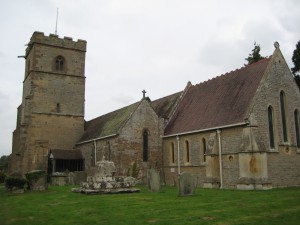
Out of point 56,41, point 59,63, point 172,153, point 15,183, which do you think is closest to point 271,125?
point 172,153

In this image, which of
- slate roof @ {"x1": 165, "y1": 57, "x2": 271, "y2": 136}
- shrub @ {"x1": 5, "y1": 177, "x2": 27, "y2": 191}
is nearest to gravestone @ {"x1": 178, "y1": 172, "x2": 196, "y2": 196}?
slate roof @ {"x1": 165, "y1": 57, "x2": 271, "y2": 136}

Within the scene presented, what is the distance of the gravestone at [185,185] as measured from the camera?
18109 mm

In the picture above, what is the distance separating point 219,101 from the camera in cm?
2783

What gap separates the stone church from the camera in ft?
77.4

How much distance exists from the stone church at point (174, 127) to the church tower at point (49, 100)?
0.37ft

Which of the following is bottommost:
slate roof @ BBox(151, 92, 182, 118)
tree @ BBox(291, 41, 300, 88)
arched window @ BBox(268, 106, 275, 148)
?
arched window @ BBox(268, 106, 275, 148)

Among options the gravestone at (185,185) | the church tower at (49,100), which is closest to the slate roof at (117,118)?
the church tower at (49,100)

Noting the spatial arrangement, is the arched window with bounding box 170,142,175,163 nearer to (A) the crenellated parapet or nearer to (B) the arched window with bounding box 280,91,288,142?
(B) the arched window with bounding box 280,91,288,142

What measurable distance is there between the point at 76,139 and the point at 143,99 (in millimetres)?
12967

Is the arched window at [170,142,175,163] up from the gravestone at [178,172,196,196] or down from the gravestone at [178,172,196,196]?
up

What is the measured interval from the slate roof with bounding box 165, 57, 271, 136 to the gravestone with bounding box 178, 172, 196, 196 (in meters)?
6.98

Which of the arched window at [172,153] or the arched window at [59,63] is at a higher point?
the arched window at [59,63]

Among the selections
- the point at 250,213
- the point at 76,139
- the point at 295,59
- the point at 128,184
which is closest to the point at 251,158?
the point at 128,184

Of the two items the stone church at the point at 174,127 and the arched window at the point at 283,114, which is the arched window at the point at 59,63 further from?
the arched window at the point at 283,114
